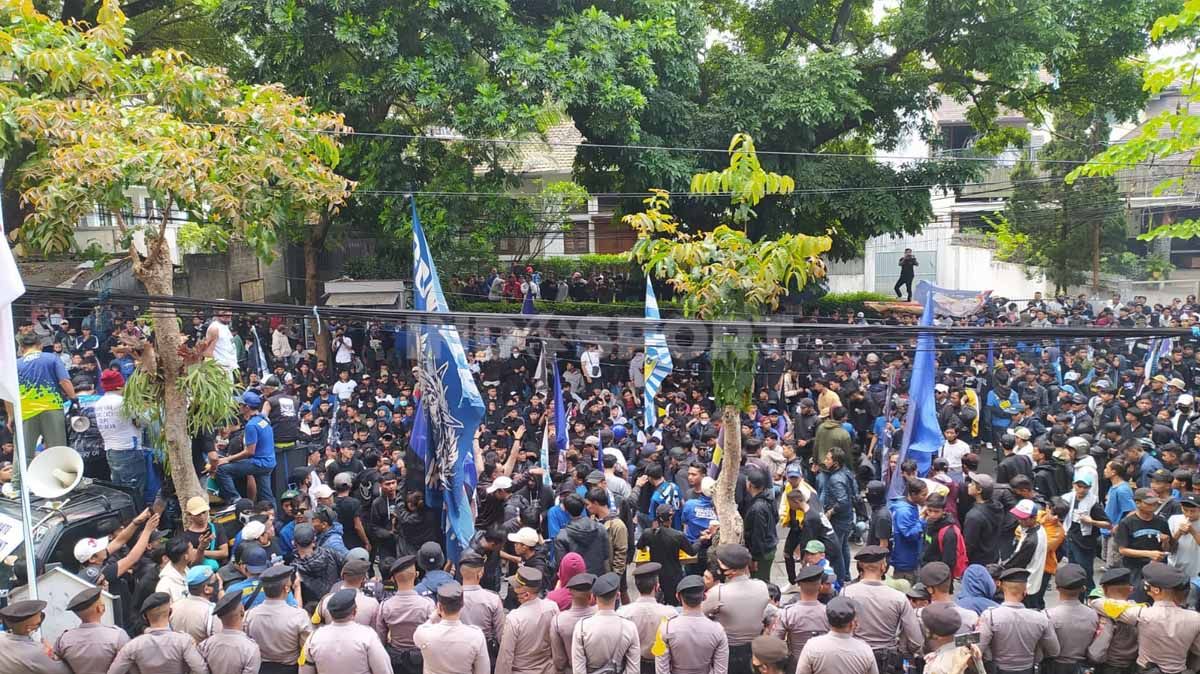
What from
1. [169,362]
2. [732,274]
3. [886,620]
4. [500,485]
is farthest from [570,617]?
[169,362]

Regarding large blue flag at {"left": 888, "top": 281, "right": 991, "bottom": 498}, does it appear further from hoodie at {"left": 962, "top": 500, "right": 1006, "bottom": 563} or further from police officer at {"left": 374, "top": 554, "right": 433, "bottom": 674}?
police officer at {"left": 374, "top": 554, "right": 433, "bottom": 674}

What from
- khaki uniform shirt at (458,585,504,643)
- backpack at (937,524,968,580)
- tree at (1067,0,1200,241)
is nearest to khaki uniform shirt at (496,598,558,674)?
khaki uniform shirt at (458,585,504,643)

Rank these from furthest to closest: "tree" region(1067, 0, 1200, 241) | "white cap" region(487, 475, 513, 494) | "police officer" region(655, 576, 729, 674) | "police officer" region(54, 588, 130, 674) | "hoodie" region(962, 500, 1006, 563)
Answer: "tree" region(1067, 0, 1200, 241)
"white cap" region(487, 475, 513, 494)
"hoodie" region(962, 500, 1006, 563)
"police officer" region(655, 576, 729, 674)
"police officer" region(54, 588, 130, 674)

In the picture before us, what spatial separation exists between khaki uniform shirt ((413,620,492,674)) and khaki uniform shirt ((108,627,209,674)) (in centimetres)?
135

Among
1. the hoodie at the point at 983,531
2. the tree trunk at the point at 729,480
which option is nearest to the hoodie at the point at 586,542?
the tree trunk at the point at 729,480

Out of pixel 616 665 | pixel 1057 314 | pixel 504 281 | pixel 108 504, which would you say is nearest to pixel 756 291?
pixel 616 665

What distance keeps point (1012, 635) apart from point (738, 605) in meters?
1.74

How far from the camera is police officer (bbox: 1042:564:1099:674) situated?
6.24 metres

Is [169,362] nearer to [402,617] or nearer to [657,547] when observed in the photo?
[402,617]

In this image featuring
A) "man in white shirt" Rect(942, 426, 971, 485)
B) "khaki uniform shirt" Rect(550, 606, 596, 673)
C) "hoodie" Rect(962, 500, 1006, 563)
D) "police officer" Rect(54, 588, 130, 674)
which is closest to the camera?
"police officer" Rect(54, 588, 130, 674)

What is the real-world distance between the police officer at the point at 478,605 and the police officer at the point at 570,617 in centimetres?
51

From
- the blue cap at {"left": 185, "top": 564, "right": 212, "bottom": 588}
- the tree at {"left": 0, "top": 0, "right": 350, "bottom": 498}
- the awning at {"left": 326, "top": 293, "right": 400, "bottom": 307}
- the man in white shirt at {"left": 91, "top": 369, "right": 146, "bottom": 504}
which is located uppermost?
the tree at {"left": 0, "top": 0, "right": 350, "bottom": 498}

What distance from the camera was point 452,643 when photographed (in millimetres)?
5980

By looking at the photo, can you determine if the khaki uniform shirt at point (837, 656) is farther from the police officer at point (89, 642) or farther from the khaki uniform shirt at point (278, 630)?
the police officer at point (89, 642)
